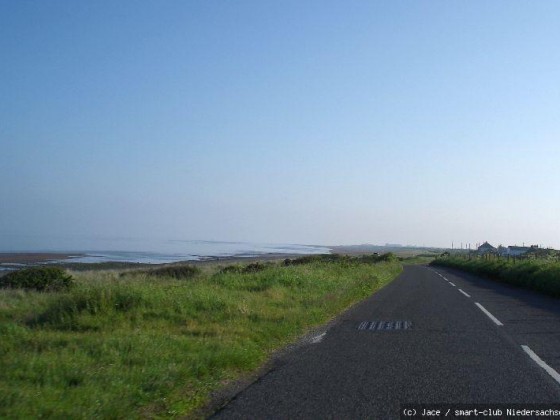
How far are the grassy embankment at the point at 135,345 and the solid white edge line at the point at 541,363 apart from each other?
4.38 m

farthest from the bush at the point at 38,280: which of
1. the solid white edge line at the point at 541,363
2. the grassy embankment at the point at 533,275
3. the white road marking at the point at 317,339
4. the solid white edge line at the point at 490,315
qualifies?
the grassy embankment at the point at 533,275

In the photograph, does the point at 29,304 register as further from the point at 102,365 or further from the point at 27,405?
the point at 27,405

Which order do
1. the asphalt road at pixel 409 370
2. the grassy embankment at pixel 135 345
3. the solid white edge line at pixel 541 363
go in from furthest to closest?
the solid white edge line at pixel 541 363, the asphalt road at pixel 409 370, the grassy embankment at pixel 135 345

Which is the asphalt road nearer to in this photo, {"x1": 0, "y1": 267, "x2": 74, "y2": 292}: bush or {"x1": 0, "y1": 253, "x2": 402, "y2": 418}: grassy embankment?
{"x1": 0, "y1": 253, "x2": 402, "y2": 418}: grassy embankment

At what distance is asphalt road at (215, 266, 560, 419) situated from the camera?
6559mm

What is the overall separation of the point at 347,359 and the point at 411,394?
2.32 metres

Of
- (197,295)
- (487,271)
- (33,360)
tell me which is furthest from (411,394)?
(487,271)

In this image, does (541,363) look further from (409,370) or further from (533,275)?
(533,275)

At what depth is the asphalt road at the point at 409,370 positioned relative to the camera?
6559 millimetres

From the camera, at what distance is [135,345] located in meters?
9.13

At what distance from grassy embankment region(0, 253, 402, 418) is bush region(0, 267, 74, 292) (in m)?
7.60

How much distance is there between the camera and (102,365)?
7969 mm

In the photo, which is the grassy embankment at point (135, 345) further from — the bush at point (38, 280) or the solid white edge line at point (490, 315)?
the bush at point (38, 280)

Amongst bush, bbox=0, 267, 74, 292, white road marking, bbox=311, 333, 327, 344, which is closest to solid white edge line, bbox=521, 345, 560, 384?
white road marking, bbox=311, 333, 327, 344
